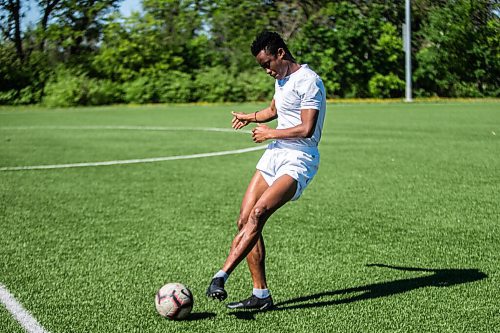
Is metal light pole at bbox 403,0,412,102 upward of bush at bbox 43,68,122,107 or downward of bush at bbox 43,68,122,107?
upward

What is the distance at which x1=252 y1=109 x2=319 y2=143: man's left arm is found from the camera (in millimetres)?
5148

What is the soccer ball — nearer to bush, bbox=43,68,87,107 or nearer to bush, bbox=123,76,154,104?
bush, bbox=123,76,154,104

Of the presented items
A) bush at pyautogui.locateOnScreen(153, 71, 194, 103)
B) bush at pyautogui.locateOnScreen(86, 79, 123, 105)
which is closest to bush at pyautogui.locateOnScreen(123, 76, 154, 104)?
bush at pyautogui.locateOnScreen(153, 71, 194, 103)

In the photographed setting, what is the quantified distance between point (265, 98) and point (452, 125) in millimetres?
16893

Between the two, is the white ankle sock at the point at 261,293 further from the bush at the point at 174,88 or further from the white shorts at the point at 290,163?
the bush at the point at 174,88

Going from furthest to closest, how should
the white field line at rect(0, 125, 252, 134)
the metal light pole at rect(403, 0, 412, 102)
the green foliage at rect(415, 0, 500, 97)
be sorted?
the metal light pole at rect(403, 0, 412, 102) < the green foliage at rect(415, 0, 500, 97) < the white field line at rect(0, 125, 252, 134)

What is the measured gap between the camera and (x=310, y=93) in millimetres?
5180

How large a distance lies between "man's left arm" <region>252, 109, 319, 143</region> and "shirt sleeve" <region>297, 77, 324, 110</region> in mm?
42

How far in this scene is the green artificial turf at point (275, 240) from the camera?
510 cm

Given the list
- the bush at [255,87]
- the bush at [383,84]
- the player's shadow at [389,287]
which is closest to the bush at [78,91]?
the bush at [255,87]

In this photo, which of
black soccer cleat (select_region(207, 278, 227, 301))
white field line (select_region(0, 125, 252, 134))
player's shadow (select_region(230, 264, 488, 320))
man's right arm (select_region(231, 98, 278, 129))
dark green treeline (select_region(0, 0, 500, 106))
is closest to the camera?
black soccer cleat (select_region(207, 278, 227, 301))

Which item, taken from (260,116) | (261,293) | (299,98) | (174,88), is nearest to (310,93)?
(299,98)

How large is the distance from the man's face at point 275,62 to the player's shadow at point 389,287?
1.67 meters

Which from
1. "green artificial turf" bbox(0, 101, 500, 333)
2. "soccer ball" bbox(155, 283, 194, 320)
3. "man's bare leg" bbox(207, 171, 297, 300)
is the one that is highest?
"man's bare leg" bbox(207, 171, 297, 300)
